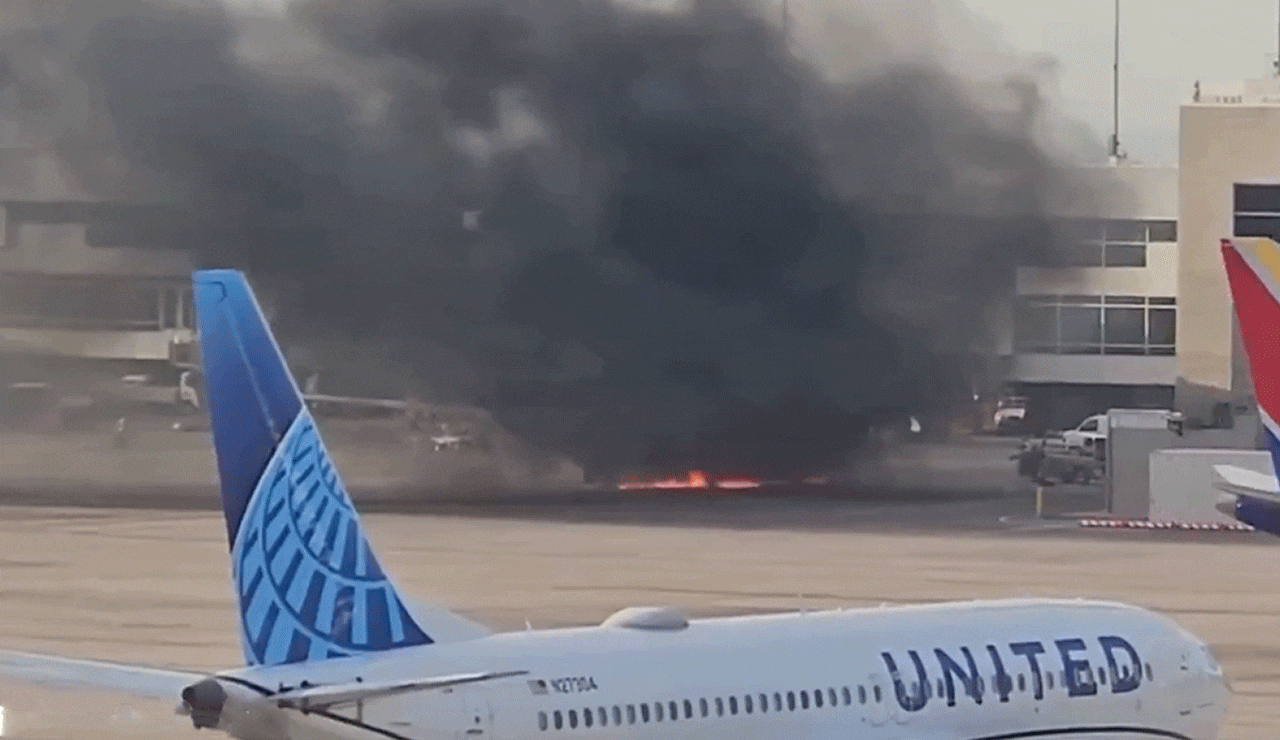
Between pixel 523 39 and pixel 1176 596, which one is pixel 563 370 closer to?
pixel 523 39

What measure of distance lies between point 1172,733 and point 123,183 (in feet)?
151

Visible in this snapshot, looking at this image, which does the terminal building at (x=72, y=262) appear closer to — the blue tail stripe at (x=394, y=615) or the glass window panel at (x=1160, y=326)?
the glass window panel at (x=1160, y=326)

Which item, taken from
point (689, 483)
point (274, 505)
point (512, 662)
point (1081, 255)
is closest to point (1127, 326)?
point (1081, 255)

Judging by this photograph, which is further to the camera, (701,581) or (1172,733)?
(701,581)

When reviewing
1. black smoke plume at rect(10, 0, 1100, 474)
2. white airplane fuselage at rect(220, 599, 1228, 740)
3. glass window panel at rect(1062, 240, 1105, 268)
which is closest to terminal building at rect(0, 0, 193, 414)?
black smoke plume at rect(10, 0, 1100, 474)

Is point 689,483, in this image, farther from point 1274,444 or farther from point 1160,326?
point 1274,444

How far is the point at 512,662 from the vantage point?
2709 centimetres

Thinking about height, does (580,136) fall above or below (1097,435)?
above

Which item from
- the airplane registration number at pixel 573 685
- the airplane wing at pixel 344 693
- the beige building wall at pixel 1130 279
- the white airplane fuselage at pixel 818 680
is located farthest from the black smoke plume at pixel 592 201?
the airplane wing at pixel 344 693

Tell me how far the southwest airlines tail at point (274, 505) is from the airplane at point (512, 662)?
0.06 ft

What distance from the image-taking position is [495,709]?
86.7ft

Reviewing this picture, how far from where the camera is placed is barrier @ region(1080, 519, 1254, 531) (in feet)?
238


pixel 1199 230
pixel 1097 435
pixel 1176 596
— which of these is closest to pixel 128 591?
pixel 1176 596

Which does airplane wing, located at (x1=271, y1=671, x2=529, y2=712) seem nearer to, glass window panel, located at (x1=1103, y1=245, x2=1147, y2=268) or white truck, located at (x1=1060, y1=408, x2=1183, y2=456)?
white truck, located at (x1=1060, y1=408, x2=1183, y2=456)
